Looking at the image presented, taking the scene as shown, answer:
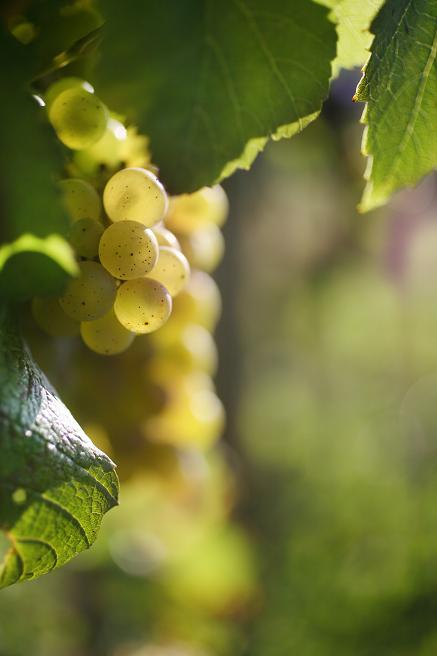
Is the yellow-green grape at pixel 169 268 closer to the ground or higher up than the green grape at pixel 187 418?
higher up

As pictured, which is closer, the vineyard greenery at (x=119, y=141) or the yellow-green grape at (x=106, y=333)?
the vineyard greenery at (x=119, y=141)

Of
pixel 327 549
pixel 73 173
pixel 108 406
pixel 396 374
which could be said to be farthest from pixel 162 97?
pixel 396 374

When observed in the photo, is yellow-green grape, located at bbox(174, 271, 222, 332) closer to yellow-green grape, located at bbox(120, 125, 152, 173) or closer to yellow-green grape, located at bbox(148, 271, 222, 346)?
yellow-green grape, located at bbox(148, 271, 222, 346)

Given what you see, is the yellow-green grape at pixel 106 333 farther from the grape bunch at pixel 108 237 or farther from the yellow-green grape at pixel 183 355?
the yellow-green grape at pixel 183 355

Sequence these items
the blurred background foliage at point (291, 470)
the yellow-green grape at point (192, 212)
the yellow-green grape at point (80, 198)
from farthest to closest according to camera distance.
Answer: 1. the blurred background foliage at point (291, 470)
2. the yellow-green grape at point (192, 212)
3. the yellow-green grape at point (80, 198)

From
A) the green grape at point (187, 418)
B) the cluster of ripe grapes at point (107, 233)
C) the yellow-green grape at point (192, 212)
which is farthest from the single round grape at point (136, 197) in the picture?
the green grape at point (187, 418)

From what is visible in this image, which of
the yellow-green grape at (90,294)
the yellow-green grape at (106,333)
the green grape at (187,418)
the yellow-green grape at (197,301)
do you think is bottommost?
the green grape at (187,418)
